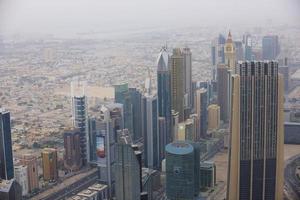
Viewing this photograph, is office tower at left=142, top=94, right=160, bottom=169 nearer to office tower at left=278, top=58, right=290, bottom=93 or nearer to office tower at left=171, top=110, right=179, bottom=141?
office tower at left=171, top=110, right=179, bottom=141

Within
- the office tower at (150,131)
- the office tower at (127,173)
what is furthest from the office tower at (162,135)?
the office tower at (127,173)

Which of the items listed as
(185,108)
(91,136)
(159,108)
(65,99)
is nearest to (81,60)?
(65,99)

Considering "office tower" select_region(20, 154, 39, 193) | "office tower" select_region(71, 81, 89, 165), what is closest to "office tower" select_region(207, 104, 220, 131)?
"office tower" select_region(71, 81, 89, 165)

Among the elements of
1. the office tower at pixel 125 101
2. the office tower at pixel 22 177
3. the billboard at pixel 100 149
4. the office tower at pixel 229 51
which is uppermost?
the office tower at pixel 229 51

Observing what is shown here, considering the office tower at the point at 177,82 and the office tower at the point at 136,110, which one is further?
the office tower at the point at 177,82

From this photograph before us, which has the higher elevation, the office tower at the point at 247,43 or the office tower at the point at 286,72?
the office tower at the point at 247,43

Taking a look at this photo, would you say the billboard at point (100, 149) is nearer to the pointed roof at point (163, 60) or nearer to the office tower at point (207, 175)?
the office tower at point (207, 175)

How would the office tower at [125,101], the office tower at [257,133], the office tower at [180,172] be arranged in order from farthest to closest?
the office tower at [125,101] → the office tower at [180,172] → the office tower at [257,133]

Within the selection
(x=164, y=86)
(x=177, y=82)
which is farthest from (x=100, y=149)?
(x=177, y=82)
